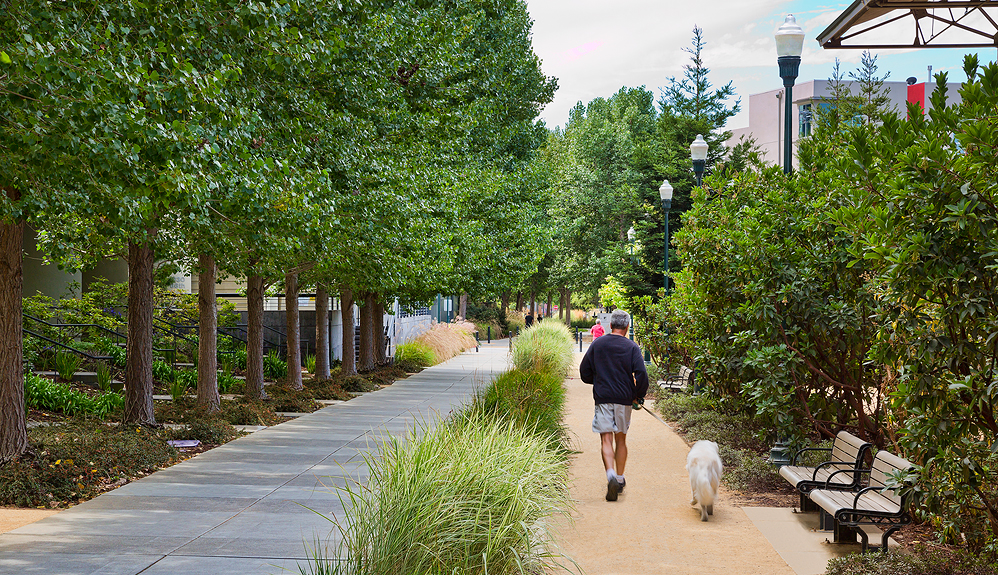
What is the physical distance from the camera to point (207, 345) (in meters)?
13.8

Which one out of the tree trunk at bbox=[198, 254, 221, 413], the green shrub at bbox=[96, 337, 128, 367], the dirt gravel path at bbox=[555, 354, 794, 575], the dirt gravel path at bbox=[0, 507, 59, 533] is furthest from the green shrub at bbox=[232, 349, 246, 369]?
the dirt gravel path at bbox=[0, 507, 59, 533]

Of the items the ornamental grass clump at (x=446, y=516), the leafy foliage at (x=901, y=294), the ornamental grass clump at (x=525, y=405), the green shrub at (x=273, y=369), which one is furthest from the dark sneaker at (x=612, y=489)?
the green shrub at (x=273, y=369)

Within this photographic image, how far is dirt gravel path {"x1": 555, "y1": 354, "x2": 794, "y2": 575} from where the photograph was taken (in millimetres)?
6285

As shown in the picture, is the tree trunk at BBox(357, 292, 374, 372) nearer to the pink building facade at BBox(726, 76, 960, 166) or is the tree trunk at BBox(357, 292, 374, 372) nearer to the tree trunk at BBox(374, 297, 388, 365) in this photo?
the tree trunk at BBox(374, 297, 388, 365)

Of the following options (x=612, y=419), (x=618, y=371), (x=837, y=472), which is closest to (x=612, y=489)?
(x=612, y=419)

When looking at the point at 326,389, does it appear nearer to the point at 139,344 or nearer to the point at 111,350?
the point at 111,350

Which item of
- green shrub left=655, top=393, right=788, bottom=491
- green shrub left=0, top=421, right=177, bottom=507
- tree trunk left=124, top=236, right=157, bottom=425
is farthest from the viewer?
tree trunk left=124, top=236, right=157, bottom=425

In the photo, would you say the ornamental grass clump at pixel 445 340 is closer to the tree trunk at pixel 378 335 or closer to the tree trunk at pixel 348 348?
the tree trunk at pixel 378 335

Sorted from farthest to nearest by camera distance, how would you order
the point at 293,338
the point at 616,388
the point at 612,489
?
the point at 293,338 < the point at 616,388 < the point at 612,489

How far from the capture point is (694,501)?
27.0 ft

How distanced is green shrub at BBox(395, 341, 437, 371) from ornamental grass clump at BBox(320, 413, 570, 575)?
2300cm

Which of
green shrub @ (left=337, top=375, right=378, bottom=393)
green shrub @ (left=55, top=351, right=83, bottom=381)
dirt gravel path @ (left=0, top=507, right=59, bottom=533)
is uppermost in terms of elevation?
green shrub @ (left=55, top=351, right=83, bottom=381)

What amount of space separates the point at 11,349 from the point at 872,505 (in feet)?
26.6

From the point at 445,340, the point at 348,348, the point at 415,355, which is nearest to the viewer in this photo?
the point at 348,348
